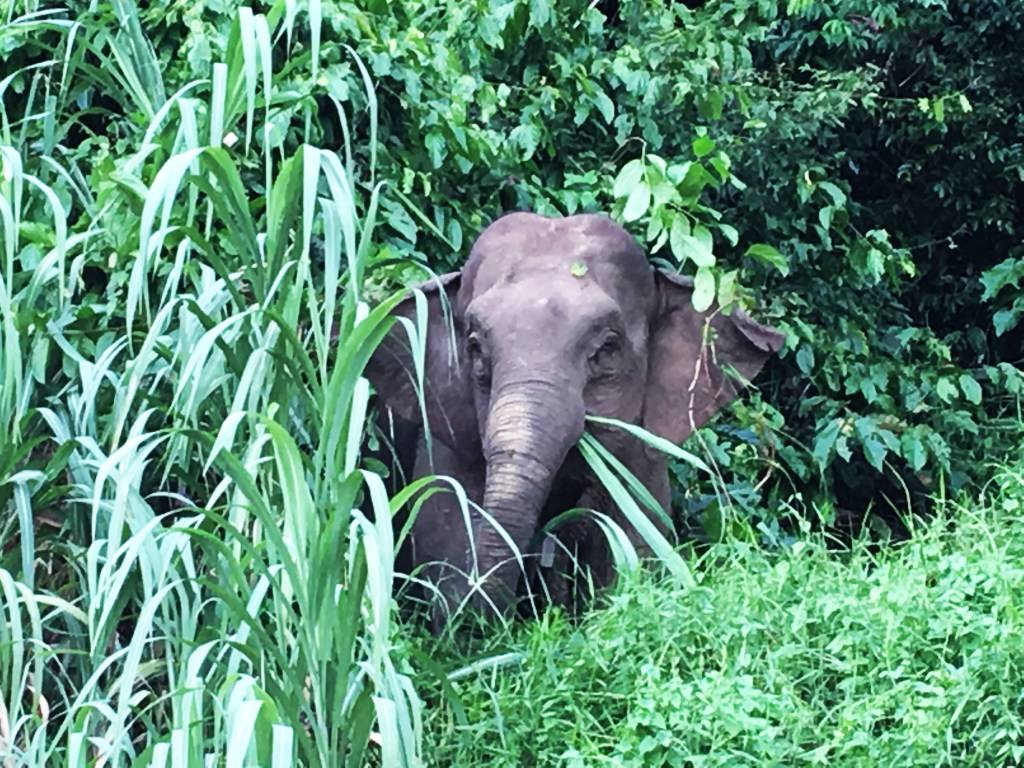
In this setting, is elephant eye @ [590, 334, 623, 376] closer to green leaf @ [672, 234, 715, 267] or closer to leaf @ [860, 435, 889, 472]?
green leaf @ [672, 234, 715, 267]

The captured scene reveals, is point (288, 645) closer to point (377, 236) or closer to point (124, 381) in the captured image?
point (124, 381)

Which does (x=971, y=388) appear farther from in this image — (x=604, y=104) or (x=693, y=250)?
(x=693, y=250)

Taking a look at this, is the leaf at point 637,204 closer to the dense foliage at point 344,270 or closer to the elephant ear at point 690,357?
the dense foliage at point 344,270

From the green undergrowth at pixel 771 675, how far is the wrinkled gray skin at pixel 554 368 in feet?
1.92

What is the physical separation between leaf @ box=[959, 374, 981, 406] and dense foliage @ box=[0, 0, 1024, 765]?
0.07m

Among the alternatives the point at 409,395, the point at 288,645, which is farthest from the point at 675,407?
the point at 288,645

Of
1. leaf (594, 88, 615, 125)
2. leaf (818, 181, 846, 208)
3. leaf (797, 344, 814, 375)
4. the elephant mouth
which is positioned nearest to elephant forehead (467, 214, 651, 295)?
the elephant mouth

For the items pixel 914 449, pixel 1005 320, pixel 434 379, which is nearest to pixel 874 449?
pixel 914 449

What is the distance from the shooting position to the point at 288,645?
3.22 meters

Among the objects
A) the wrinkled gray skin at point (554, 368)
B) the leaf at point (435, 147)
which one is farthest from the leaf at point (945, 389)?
the leaf at point (435, 147)

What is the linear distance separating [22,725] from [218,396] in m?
0.63

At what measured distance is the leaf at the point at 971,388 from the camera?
236 inches

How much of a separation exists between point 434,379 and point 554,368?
45 cm

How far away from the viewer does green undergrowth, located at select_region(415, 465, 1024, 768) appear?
10.7 ft
